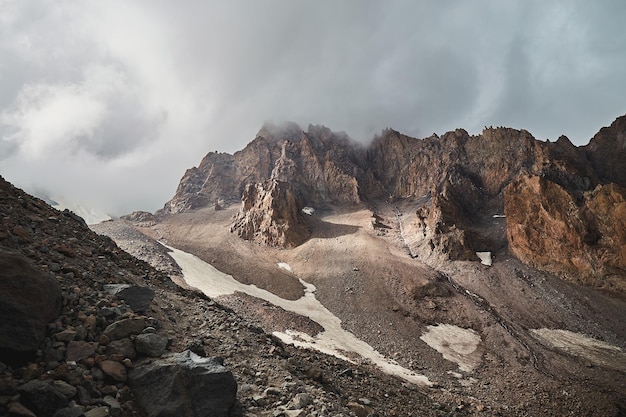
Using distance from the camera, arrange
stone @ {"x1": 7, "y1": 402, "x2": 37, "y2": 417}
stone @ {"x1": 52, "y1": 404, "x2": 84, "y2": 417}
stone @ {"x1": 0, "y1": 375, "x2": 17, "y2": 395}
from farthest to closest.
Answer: stone @ {"x1": 52, "y1": 404, "x2": 84, "y2": 417} < stone @ {"x1": 0, "y1": 375, "x2": 17, "y2": 395} < stone @ {"x1": 7, "y1": 402, "x2": 37, "y2": 417}

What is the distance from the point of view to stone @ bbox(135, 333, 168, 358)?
7119 millimetres

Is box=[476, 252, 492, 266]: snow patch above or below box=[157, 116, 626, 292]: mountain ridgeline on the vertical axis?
below

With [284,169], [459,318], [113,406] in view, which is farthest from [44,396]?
[284,169]

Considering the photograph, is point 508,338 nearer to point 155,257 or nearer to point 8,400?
point 8,400

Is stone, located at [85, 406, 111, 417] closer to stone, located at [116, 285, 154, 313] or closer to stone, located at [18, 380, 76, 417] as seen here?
stone, located at [18, 380, 76, 417]

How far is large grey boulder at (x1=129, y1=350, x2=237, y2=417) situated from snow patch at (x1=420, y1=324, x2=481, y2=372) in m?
35.9

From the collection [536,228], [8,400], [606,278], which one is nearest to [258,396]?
[8,400]

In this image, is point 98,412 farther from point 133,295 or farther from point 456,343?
point 456,343

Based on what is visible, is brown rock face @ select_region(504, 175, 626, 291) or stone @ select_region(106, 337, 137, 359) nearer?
stone @ select_region(106, 337, 137, 359)

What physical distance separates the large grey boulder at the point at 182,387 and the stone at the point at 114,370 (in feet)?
0.54

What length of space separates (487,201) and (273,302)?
7488cm

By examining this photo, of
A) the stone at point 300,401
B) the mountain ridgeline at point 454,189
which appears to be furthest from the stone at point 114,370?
the mountain ridgeline at point 454,189

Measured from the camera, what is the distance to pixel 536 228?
6500 centimetres

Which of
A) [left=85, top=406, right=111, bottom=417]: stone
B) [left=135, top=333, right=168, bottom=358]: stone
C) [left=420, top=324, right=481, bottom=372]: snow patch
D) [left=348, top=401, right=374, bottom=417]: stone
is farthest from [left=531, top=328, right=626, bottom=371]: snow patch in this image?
[left=85, top=406, right=111, bottom=417]: stone
